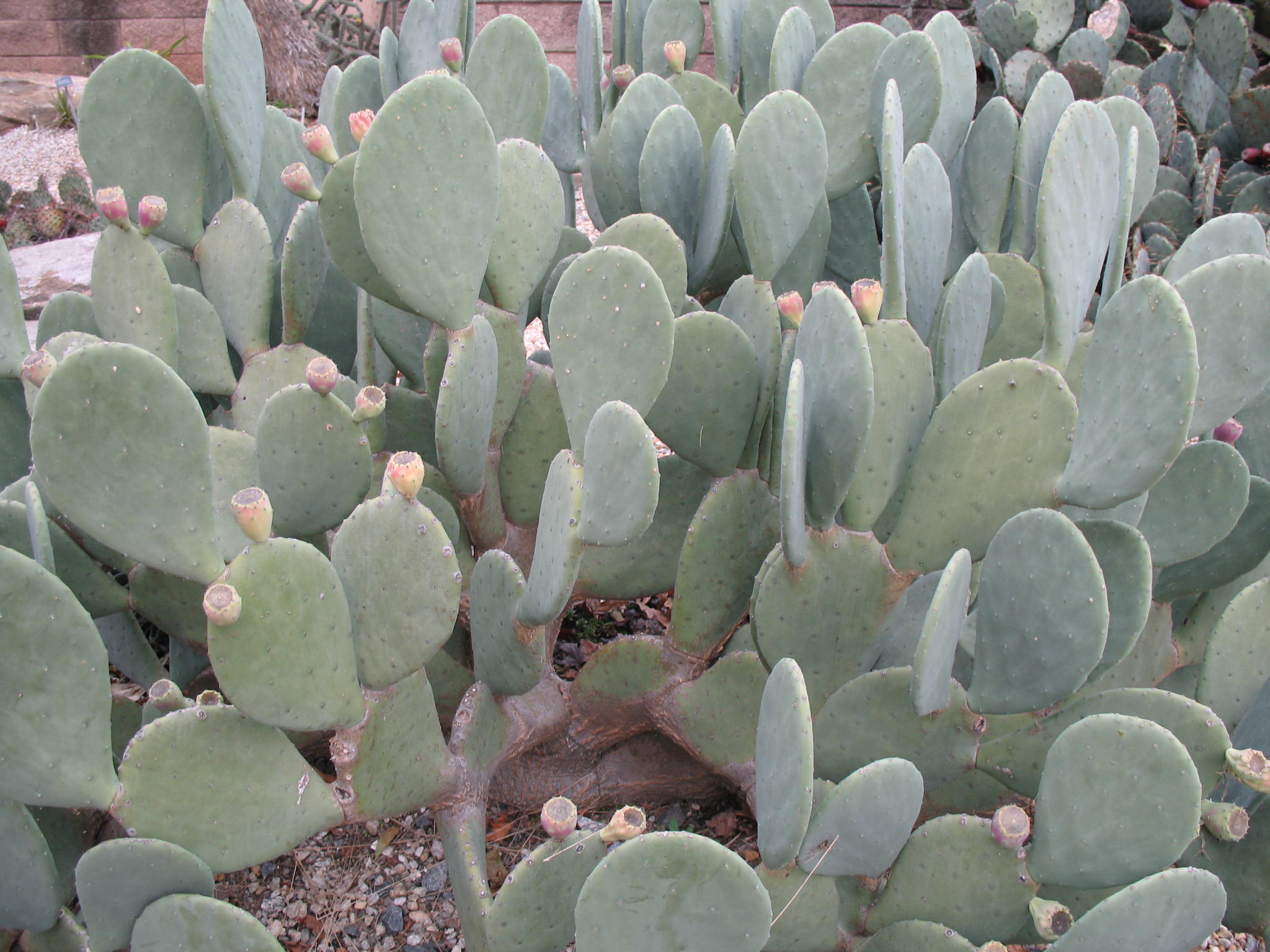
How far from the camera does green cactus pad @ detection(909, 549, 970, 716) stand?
96 cm

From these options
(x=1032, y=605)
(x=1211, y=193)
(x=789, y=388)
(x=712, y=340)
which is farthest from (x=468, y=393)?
(x=1211, y=193)

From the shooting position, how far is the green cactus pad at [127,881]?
879 millimetres

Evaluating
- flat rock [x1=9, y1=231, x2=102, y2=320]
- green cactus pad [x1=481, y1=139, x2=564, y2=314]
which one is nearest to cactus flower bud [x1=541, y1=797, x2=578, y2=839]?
green cactus pad [x1=481, y1=139, x2=564, y2=314]

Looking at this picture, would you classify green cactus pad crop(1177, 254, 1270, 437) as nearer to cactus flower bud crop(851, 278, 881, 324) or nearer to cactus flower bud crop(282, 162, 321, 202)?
cactus flower bud crop(851, 278, 881, 324)

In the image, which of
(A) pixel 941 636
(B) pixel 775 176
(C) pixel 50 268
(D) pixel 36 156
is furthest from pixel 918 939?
(D) pixel 36 156

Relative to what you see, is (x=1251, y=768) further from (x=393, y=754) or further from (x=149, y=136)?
(x=149, y=136)

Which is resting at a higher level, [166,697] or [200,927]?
[166,697]

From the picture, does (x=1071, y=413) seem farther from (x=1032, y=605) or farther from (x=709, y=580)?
(x=709, y=580)

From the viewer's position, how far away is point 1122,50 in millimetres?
4520

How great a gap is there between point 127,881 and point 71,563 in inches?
17.6

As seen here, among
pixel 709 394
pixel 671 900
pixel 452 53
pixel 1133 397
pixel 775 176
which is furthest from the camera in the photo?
pixel 452 53

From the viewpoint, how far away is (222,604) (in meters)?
0.87

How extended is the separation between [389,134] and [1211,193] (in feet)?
10.7

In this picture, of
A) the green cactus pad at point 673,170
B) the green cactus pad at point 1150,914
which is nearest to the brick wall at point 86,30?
the green cactus pad at point 673,170
